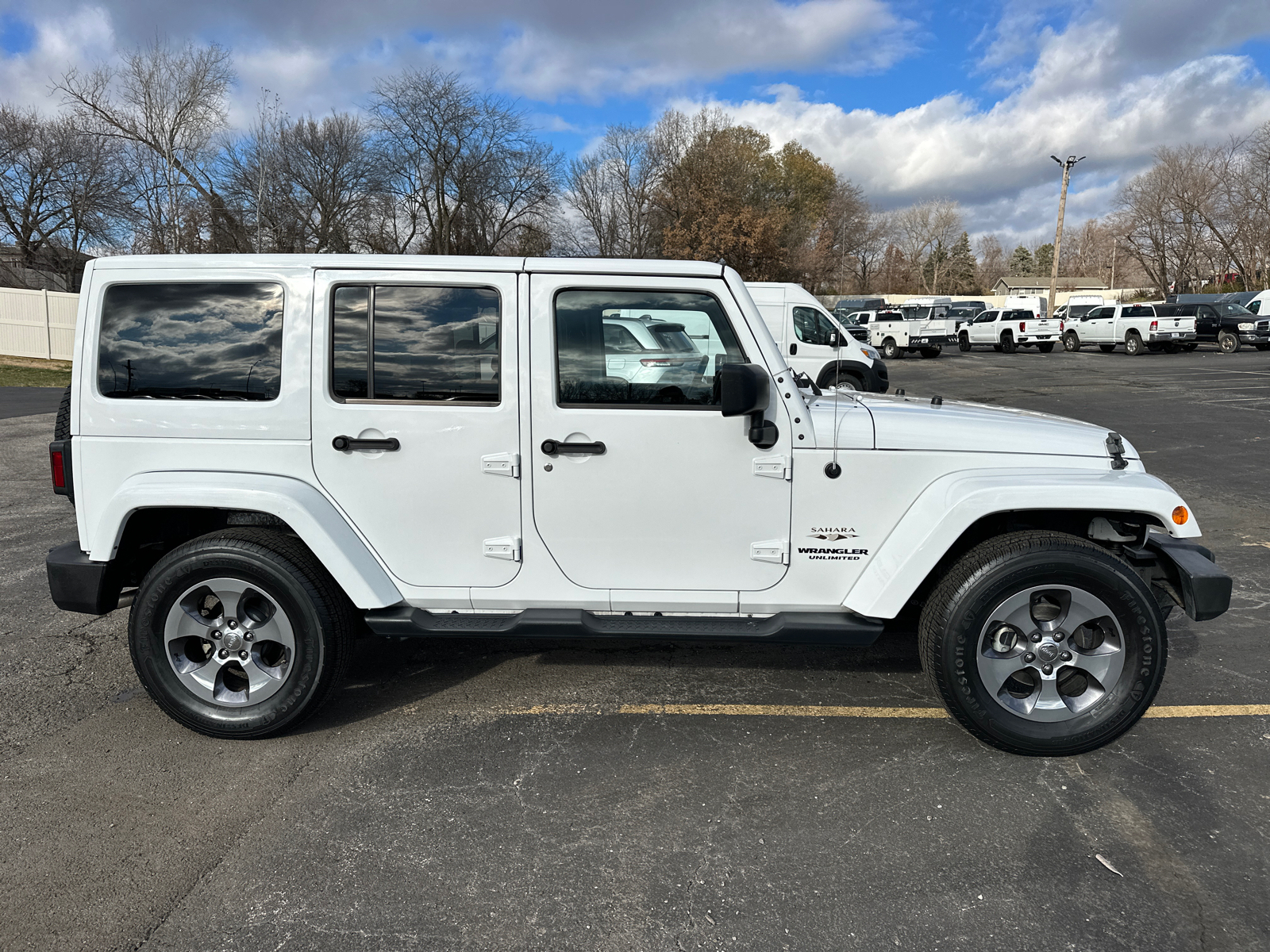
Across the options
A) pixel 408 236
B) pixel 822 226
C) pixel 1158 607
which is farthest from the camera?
pixel 822 226

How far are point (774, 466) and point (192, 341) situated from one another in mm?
2554

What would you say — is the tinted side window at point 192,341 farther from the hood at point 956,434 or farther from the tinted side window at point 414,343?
the hood at point 956,434

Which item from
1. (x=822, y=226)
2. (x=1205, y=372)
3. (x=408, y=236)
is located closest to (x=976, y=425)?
(x=1205, y=372)

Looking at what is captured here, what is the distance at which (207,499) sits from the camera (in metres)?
3.47

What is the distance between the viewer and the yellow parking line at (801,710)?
3848 millimetres

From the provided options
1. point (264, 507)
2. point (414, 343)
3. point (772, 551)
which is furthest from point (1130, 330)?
point (264, 507)

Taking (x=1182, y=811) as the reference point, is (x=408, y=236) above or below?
above

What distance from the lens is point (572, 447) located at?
348 cm

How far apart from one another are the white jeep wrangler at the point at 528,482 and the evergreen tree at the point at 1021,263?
151 meters

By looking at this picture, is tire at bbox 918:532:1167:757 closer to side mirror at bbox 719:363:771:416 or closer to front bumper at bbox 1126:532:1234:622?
front bumper at bbox 1126:532:1234:622

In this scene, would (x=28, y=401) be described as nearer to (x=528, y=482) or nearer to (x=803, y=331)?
Answer: (x=803, y=331)

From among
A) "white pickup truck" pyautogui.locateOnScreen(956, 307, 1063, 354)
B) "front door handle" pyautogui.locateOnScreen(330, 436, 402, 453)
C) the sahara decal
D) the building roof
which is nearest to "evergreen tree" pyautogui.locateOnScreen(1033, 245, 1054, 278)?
the building roof

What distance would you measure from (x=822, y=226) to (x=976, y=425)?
73019 mm

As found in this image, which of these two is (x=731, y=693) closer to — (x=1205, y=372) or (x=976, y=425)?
(x=976, y=425)
